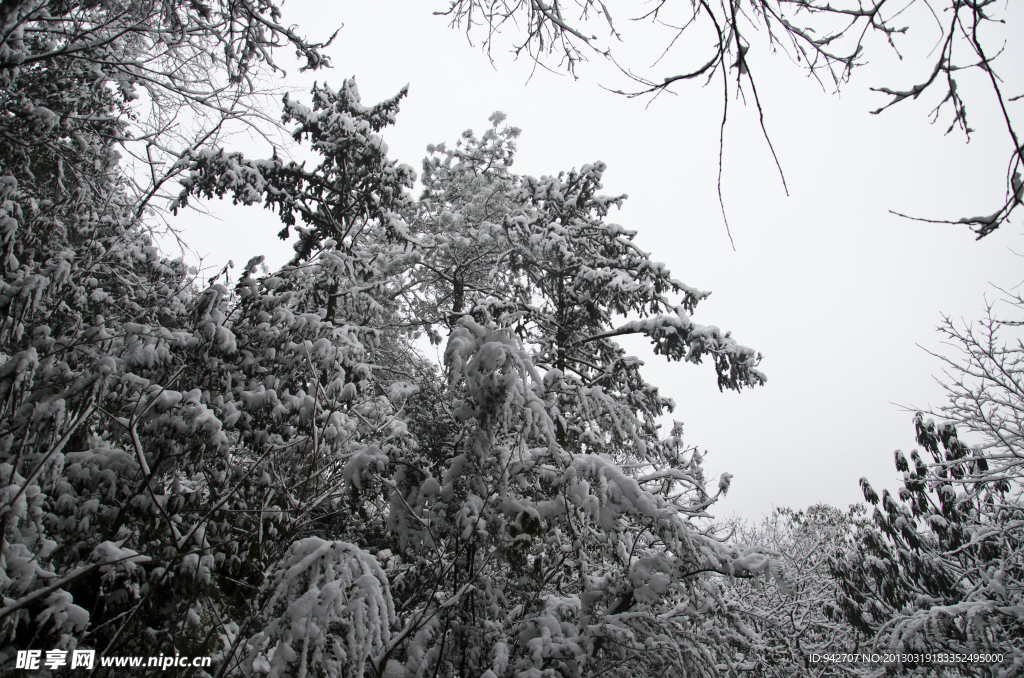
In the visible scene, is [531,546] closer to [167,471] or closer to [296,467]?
[296,467]

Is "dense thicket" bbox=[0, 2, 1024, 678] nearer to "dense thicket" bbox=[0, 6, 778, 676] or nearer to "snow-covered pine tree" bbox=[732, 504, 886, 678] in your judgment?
"dense thicket" bbox=[0, 6, 778, 676]

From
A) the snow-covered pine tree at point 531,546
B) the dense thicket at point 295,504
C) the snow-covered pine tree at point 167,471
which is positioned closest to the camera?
the snow-covered pine tree at point 167,471

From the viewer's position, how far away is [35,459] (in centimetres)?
279

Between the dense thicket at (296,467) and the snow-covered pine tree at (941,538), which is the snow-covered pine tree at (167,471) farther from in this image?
the snow-covered pine tree at (941,538)

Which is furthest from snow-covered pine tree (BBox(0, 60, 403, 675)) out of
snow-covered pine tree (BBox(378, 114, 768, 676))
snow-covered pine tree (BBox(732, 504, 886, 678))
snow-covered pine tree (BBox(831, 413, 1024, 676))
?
snow-covered pine tree (BBox(831, 413, 1024, 676))

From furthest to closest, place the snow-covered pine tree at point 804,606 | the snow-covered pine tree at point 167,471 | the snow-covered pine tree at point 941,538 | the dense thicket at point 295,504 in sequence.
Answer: the snow-covered pine tree at point 941,538
the snow-covered pine tree at point 804,606
the dense thicket at point 295,504
the snow-covered pine tree at point 167,471

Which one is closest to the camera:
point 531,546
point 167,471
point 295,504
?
point 531,546

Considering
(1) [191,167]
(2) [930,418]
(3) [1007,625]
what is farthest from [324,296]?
(3) [1007,625]

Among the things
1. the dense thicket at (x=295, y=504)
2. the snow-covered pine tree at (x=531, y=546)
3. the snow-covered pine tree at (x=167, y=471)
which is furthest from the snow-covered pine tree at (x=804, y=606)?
the snow-covered pine tree at (x=167, y=471)

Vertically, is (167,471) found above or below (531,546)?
above

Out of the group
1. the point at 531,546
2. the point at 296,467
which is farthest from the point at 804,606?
the point at 296,467

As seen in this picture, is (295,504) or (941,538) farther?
(941,538)

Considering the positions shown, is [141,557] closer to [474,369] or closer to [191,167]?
[474,369]

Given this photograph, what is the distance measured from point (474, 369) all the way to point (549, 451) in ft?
2.39
